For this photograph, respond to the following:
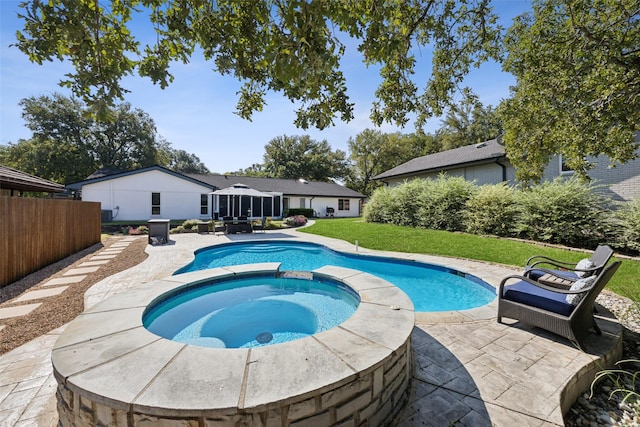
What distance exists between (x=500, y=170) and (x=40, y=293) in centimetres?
1694

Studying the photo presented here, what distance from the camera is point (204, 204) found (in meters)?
19.9

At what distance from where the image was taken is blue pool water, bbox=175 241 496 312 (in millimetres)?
5645

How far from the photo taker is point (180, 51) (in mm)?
3562

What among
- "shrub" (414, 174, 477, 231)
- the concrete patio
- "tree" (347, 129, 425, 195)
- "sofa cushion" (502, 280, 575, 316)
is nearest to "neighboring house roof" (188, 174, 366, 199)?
"tree" (347, 129, 425, 195)

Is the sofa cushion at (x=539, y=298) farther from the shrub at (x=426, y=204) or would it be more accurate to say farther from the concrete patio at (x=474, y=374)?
the shrub at (x=426, y=204)

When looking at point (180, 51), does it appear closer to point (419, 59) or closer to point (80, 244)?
point (419, 59)

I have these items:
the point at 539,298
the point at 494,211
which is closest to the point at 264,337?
the point at 539,298

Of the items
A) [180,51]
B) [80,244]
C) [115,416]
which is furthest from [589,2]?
[80,244]

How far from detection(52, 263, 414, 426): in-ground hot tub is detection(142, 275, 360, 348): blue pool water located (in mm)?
1059

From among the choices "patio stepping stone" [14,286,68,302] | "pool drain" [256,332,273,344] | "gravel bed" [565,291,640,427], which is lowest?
"gravel bed" [565,291,640,427]

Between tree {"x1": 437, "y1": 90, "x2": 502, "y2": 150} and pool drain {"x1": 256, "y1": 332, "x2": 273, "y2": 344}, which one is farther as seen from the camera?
tree {"x1": 437, "y1": 90, "x2": 502, "y2": 150}

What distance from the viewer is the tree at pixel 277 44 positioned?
87.1 inches

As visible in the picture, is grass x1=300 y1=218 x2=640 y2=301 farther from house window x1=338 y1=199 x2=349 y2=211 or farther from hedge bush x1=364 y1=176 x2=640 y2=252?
house window x1=338 y1=199 x2=349 y2=211

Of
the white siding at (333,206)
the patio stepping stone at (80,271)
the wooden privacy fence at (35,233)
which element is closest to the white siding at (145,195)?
the wooden privacy fence at (35,233)
